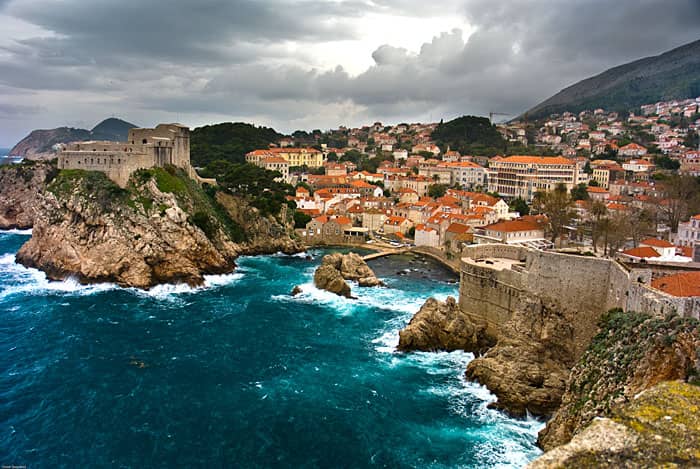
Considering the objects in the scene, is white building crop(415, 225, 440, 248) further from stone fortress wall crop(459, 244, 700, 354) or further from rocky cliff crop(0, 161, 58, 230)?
rocky cliff crop(0, 161, 58, 230)

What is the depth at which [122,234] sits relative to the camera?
37.3 metres

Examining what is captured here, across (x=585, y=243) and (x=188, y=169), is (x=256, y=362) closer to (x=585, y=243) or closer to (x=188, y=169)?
(x=585, y=243)

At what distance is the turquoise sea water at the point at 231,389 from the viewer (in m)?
16.6

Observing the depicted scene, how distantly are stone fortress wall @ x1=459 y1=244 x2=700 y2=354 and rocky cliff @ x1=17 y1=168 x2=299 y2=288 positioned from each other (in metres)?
20.7

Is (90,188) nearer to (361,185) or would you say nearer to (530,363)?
(530,363)

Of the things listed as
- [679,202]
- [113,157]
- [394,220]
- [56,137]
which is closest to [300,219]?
[394,220]

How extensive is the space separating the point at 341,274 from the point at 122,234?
54.1 ft

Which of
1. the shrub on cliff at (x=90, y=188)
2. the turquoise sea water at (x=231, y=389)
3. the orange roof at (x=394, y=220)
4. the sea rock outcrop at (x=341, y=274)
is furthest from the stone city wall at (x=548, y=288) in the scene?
the orange roof at (x=394, y=220)

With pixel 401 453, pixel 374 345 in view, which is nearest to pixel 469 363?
pixel 374 345

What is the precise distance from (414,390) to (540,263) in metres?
7.60

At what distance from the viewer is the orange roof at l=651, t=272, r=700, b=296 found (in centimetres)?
1537

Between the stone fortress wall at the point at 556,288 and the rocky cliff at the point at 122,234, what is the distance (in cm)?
2069

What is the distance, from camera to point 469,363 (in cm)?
2239

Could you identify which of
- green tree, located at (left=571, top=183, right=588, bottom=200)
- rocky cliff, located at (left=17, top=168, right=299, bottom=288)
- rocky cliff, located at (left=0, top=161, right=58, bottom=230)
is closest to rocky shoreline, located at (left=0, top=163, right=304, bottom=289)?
rocky cliff, located at (left=17, top=168, right=299, bottom=288)
